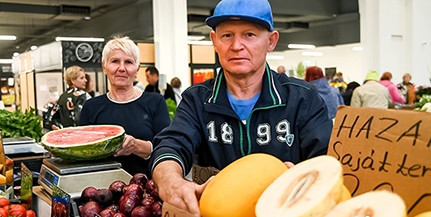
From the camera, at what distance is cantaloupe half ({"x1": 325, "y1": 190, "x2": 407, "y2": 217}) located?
0.81 metres

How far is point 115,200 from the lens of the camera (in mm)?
1785

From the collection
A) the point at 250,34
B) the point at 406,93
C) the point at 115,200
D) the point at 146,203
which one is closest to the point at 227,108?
the point at 250,34

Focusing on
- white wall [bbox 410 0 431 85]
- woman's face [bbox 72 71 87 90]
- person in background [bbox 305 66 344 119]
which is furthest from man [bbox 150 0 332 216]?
Result: white wall [bbox 410 0 431 85]

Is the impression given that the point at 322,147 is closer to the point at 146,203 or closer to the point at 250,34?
the point at 250,34

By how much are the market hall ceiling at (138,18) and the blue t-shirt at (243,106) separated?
1110 cm

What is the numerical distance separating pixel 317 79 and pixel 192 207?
16.8 feet

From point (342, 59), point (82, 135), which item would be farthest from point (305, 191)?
point (342, 59)

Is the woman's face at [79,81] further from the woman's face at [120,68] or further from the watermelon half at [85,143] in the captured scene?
the watermelon half at [85,143]

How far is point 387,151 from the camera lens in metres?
1.05

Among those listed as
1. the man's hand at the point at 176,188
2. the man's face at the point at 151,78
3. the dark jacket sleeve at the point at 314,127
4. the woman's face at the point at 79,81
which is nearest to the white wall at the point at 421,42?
the man's face at the point at 151,78

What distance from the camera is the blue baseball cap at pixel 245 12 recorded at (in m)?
1.49

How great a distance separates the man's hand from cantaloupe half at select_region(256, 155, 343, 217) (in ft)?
0.69

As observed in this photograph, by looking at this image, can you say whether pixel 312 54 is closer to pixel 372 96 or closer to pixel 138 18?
pixel 138 18

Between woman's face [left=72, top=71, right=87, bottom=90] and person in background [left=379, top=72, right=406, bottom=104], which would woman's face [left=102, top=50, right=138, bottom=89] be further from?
person in background [left=379, top=72, right=406, bottom=104]
